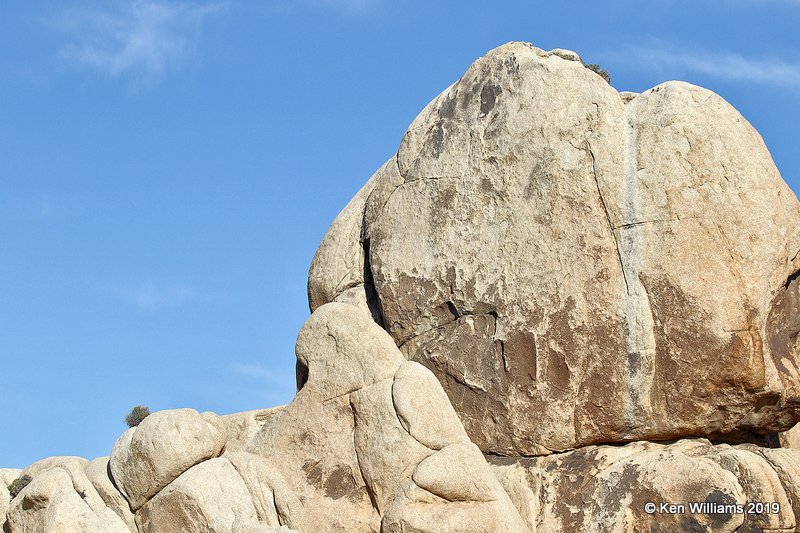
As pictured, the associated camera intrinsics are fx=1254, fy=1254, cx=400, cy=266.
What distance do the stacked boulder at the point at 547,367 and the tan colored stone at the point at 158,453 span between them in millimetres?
27

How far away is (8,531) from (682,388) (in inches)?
→ 330

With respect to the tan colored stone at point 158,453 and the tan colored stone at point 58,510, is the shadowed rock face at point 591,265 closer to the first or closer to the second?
the tan colored stone at point 158,453

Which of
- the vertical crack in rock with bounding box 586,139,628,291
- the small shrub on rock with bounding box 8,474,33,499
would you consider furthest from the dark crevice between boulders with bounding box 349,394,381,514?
the small shrub on rock with bounding box 8,474,33,499

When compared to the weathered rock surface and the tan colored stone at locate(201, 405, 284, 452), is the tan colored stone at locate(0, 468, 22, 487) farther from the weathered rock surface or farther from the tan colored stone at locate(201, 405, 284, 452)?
the weathered rock surface

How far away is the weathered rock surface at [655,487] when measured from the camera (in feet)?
43.6

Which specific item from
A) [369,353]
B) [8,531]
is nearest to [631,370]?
[369,353]

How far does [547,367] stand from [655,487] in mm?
2116

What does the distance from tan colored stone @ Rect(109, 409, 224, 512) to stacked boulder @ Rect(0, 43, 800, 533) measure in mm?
27

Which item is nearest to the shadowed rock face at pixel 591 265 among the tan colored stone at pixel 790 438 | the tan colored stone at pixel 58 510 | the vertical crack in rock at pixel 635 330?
the vertical crack in rock at pixel 635 330

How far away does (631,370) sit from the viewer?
1471 cm

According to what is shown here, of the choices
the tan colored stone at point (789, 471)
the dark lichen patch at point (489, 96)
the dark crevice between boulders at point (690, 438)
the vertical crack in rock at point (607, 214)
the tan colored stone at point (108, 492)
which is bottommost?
the tan colored stone at point (789, 471)

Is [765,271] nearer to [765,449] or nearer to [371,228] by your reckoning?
[765,449]

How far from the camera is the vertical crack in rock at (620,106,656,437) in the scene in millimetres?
14656

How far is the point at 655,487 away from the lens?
1366cm
